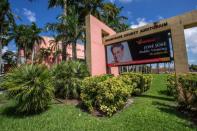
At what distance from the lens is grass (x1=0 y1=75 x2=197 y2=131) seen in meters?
6.62

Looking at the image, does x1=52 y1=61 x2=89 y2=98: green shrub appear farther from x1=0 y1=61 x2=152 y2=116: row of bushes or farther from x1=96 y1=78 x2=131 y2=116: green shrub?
x1=96 y1=78 x2=131 y2=116: green shrub

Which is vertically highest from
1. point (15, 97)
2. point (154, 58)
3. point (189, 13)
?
point (189, 13)

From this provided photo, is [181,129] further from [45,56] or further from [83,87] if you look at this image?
[45,56]

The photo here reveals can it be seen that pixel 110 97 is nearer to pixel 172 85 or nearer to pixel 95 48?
pixel 172 85

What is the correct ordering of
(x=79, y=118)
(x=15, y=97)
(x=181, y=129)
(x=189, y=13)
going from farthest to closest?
1. (x=189, y=13)
2. (x=15, y=97)
3. (x=79, y=118)
4. (x=181, y=129)

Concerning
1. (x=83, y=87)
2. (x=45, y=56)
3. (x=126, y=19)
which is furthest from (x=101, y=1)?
(x=83, y=87)

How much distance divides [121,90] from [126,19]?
27703 millimetres

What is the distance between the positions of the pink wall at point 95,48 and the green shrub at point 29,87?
5.01 metres

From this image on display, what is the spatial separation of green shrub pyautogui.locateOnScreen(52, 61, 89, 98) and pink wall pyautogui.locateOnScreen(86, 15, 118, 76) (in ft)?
7.16

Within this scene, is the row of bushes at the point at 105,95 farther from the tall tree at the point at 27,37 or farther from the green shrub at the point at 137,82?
the tall tree at the point at 27,37

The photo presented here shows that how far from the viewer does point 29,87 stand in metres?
8.59

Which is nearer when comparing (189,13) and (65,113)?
(65,113)

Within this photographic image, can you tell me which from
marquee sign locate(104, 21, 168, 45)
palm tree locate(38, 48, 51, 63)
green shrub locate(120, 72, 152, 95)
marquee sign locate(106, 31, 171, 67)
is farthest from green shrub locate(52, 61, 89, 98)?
palm tree locate(38, 48, 51, 63)

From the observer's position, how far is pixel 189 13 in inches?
429
